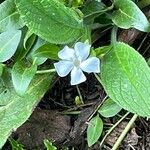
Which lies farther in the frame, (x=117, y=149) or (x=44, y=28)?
(x=117, y=149)

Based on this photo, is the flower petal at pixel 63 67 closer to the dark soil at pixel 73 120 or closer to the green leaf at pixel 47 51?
the green leaf at pixel 47 51

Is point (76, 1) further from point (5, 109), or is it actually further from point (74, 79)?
point (5, 109)

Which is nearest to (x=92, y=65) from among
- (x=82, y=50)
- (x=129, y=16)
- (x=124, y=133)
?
(x=82, y=50)

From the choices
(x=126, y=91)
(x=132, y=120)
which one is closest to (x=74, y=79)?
(x=126, y=91)

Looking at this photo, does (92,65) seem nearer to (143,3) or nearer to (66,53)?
(66,53)

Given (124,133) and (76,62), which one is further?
(124,133)

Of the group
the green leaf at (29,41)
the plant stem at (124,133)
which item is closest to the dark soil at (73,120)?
the plant stem at (124,133)

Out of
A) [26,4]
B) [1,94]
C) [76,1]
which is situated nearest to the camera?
[26,4]
